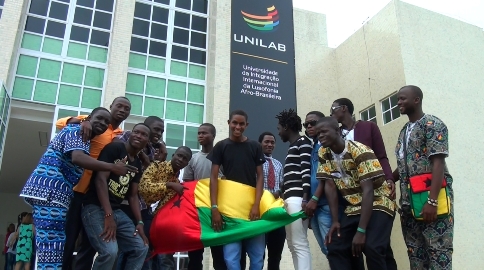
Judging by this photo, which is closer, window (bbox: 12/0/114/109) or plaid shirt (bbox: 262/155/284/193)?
plaid shirt (bbox: 262/155/284/193)

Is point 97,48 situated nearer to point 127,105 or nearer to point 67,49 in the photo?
point 67,49

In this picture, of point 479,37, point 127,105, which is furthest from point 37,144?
point 479,37

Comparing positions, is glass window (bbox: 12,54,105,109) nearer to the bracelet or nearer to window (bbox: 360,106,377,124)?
the bracelet

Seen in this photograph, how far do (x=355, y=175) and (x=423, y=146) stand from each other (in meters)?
0.74

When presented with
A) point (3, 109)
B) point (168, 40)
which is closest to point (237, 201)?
point (3, 109)

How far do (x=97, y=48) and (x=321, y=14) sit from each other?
35.5 feet

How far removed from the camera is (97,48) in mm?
11383

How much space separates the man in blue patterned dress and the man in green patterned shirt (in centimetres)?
196

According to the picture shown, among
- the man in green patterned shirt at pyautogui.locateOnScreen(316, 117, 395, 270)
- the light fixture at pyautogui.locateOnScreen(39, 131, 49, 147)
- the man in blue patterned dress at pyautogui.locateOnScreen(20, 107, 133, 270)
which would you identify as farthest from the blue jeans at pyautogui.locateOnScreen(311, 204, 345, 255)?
the light fixture at pyautogui.locateOnScreen(39, 131, 49, 147)

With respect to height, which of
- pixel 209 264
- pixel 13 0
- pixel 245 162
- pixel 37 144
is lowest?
pixel 209 264

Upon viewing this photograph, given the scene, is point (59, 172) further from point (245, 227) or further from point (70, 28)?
point (70, 28)

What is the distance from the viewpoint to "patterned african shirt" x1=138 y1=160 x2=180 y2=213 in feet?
14.7

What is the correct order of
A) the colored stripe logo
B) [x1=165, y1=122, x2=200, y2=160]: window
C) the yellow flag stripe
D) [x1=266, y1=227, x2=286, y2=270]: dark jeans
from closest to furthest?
the yellow flag stripe < [x1=266, y1=227, x2=286, y2=270]: dark jeans < [x1=165, y1=122, x2=200, y2=160]: window < the colored stripe logo

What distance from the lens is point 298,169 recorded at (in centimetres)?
439
